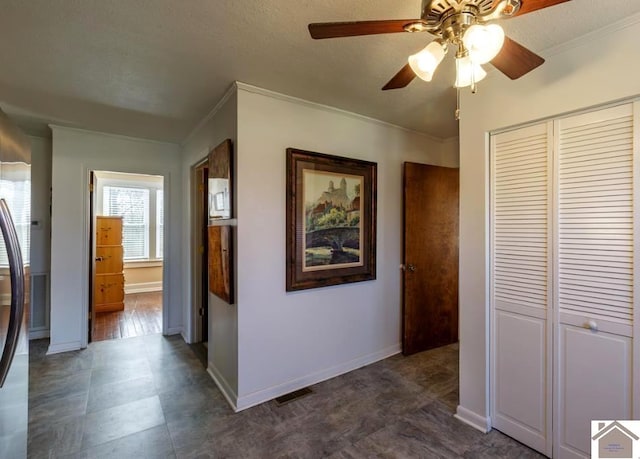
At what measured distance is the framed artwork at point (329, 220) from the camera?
2.42 m

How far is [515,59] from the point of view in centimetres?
127

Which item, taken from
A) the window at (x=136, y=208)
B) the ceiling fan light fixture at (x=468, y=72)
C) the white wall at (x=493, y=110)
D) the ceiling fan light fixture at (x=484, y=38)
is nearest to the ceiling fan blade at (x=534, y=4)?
the ceiling fan light fixture at (x=484, y=38)

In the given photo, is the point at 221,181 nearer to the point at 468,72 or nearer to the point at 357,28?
the point at 357,28

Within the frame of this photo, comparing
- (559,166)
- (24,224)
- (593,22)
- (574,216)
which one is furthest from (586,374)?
(24,224)

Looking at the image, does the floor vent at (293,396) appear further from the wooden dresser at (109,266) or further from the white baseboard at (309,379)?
the wooden dresser at (109,266)

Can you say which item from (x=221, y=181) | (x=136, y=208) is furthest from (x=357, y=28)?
(x=136, y=208)

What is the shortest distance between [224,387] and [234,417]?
0.35 meters

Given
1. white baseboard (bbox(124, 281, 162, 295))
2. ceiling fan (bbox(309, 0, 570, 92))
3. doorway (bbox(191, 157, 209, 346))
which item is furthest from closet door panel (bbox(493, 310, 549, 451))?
white baseboard (bbox(124, 281, 162, 295))

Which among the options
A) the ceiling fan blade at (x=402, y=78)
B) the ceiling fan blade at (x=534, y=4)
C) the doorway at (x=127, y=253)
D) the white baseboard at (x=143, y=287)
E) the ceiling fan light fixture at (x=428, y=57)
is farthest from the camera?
the white baseboard at (x=143, y=287)

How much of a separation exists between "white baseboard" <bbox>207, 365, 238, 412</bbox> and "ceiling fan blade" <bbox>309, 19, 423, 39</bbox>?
2281 mm

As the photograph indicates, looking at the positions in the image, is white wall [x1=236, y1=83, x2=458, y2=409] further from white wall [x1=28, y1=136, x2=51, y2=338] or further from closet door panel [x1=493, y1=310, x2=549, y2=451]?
white wall [x1=28, y1=136, x2=51, y2=338]

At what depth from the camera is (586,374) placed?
1621mm

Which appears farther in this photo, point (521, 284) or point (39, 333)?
point (39, 333)

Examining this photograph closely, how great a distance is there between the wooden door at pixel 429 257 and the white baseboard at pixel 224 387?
5.61ft
